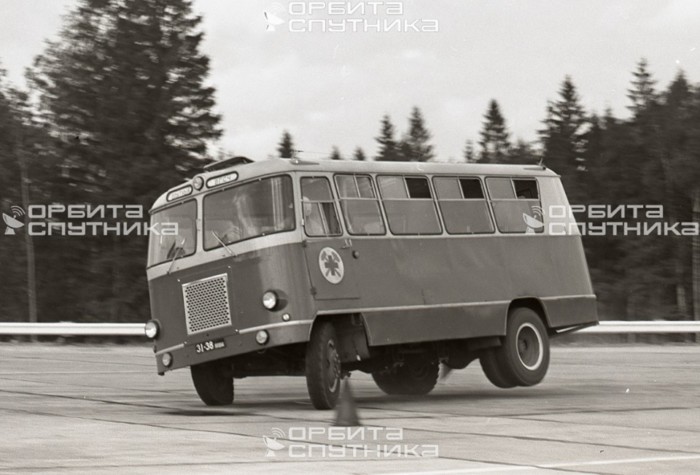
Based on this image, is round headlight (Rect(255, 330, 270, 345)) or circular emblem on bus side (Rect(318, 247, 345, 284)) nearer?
round headlight (Rect(255, 330, 270, 345))

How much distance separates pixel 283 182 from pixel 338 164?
1.06 meters

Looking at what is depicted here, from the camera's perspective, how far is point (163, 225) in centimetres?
1532

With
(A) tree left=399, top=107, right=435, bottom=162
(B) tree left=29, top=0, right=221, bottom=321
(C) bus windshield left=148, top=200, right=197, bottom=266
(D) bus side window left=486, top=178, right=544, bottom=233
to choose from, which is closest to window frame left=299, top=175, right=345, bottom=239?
(C) bus windshield left=148, top=200, right=197, bottom=266

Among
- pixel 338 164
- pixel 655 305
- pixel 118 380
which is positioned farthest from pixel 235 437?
pixel 655 305

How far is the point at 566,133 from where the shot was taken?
82.3 meters

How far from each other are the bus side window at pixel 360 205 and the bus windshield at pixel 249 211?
948 mm

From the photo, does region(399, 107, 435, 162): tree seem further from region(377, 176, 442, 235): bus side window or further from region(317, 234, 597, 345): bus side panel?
region(377, 176, 442, 235): bus side window

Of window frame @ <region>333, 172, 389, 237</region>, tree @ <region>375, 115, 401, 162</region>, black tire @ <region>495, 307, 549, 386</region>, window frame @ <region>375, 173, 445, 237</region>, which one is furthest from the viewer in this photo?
tree @ <region>375, 115, 401, 162</region>

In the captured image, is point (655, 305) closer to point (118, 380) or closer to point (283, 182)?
point (118, 380)

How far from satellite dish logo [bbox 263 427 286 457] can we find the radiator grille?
260cm

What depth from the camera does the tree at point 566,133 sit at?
78375mm

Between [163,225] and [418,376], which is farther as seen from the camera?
[418,376]

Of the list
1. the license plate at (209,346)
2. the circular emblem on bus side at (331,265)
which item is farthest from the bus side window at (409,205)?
the license plate at (209,346)

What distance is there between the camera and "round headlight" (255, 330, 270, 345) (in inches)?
539
